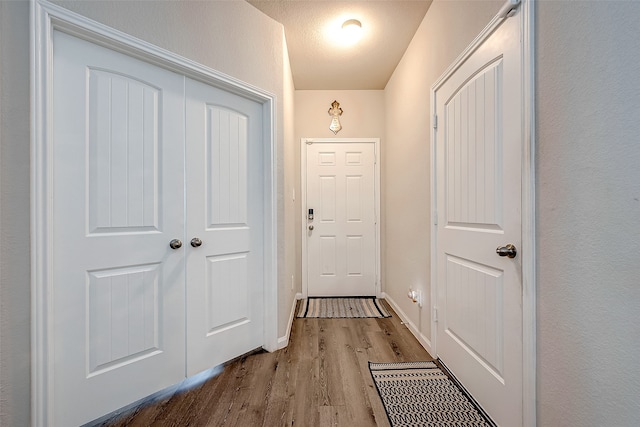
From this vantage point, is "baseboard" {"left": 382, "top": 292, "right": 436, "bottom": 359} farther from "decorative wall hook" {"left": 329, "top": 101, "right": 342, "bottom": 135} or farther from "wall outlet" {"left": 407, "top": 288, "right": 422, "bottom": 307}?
"decorative wall hook" {"left": 329, "top": 101, "right": 342, "bottom": 135}

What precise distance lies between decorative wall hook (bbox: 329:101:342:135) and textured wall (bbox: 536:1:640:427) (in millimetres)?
2422

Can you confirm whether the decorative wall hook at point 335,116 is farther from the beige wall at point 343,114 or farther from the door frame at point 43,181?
the door frame at point 43,181

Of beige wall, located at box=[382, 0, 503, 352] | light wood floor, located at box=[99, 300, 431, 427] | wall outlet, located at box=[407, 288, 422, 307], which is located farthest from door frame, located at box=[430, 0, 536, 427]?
wall outlet, located at box=[407, 288, 422, 307]

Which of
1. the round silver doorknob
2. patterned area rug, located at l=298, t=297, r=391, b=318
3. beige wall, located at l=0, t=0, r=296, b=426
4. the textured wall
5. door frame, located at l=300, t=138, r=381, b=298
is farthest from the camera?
door frame, located at l=300, t=138, r=381, b=298

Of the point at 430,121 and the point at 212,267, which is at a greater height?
the point at 430,121

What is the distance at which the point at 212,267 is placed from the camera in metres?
1.77

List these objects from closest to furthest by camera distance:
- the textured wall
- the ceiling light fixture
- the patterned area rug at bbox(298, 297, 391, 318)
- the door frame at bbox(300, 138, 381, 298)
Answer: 1. the textured wall
2. the ceiling light fixture
3. the patterned area rug at bbox(298, 297, 391, 318)
4. the door frame at bbox(300, 138, 381, 298)

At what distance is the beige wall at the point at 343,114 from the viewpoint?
3379 millimetres

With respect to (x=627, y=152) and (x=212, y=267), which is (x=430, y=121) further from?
(x=212, y=267)

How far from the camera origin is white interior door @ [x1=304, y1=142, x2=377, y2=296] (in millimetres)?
3373

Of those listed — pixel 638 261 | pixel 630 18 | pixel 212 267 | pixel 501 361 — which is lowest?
pixel 501 361

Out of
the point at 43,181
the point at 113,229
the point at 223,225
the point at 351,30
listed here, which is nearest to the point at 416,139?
the point at 351,30

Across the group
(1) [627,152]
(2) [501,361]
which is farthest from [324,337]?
(1) [627,152]

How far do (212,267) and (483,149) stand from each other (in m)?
1.71
